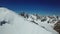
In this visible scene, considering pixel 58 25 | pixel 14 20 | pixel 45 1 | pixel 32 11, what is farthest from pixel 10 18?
pixel 58 25

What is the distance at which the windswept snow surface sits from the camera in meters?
1.15

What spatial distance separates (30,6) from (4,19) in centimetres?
34

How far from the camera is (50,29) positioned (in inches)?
45.8

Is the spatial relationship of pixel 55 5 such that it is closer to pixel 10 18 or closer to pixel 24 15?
pixel 24 15

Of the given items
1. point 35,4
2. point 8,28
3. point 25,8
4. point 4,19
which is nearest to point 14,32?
point 8,28

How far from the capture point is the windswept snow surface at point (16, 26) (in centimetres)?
115

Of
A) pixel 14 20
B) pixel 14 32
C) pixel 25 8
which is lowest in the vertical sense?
pixel 14 32

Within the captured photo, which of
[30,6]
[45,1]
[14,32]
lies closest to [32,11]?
[30,6]

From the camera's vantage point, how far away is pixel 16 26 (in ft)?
3.79

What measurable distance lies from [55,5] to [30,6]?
0.99 ft

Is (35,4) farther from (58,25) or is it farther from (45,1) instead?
(58,25)

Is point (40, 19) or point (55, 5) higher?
point (55, 5)

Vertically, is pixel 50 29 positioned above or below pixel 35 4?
below

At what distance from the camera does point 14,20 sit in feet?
3.82
